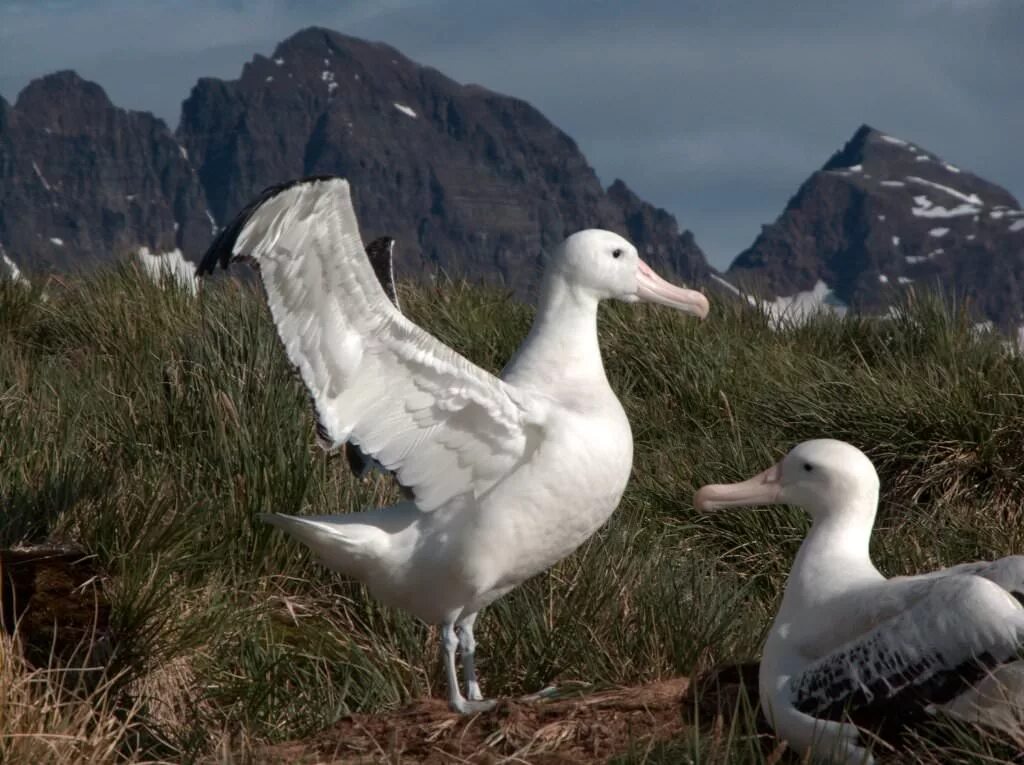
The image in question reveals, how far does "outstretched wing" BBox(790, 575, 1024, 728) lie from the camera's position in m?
3.25

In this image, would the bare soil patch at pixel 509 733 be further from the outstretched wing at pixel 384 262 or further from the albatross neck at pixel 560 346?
the outstretched wing at pixel 384 262

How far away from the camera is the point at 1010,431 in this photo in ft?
21.2

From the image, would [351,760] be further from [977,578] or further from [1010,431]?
[1010,431]

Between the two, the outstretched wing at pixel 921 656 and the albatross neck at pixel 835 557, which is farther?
the albatross neck at pixel 835 557

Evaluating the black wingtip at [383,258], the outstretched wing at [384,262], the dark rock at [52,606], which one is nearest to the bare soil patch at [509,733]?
the dark rock at [52,606]

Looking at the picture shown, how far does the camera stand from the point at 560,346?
15.2 ft

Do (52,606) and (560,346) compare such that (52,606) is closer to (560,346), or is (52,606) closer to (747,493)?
(560,346)

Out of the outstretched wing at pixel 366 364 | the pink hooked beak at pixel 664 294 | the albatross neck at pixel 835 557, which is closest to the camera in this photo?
the albatross neck at pixel 835 557

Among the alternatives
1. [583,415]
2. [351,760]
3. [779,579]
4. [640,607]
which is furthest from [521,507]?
[779,579]

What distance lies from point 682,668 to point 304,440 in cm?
178

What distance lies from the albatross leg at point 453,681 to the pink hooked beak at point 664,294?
126 cm

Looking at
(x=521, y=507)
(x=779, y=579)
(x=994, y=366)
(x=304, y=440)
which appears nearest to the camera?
(x=521, y=507)

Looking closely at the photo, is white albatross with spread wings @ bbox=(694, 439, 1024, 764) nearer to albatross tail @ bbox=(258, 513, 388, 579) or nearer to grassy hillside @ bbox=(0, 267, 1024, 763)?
grassy hillside @ bbox=(0, 267, 1024, 763)

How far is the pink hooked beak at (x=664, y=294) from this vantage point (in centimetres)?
497
